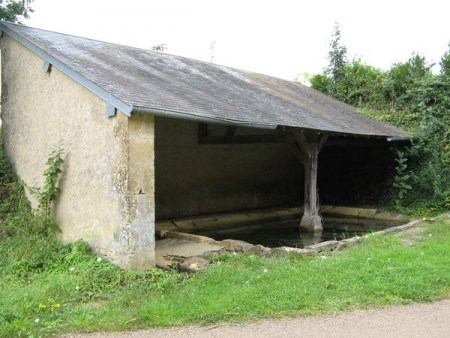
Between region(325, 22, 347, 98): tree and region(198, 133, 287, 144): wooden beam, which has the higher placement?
region(325, 22, 347, 98): tree

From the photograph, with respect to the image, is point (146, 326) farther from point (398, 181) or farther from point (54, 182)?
point (398, 181)

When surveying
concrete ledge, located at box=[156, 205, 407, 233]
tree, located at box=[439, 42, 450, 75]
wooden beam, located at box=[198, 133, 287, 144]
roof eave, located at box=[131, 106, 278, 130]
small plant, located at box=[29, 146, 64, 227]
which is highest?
tree, located at box=[439, 42, 450, 75]

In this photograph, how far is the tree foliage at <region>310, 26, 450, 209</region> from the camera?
12648 millimetres

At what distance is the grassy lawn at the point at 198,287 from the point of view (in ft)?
15.4

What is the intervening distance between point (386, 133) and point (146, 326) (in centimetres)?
918

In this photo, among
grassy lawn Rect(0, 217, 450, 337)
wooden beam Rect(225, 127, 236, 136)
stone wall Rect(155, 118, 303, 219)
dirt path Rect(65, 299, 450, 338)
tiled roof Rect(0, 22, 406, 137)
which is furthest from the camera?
wooden beam Rect(225, 127, 236, 136)

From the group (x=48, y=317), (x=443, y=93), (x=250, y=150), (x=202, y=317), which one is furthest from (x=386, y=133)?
(x=48, y=317)

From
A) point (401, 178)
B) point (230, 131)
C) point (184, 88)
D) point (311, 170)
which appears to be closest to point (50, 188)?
point (184, 88)

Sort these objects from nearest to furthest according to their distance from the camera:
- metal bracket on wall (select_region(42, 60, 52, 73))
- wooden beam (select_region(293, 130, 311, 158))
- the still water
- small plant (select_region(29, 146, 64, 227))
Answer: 1. small plant (select_region(29, 146, 64, 227))
2. metal bracket on wall (select_region(42, 60, 52, 73))
3. the still water
4. wooden beam (select_region(293, 130, 311, 158))

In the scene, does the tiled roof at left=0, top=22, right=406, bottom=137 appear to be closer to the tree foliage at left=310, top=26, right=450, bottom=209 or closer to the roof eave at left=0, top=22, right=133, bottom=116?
the roof eave at left=0, top=22, right=133, bottom=116

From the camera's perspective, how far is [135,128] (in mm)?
6199

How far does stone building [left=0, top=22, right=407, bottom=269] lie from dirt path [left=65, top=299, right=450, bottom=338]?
202cm

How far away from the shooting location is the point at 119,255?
20.5ft

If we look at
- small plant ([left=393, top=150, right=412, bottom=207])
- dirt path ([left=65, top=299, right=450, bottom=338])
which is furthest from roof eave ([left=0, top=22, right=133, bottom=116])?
small plant ([left=393, top=150, right=412, bottom=207])
